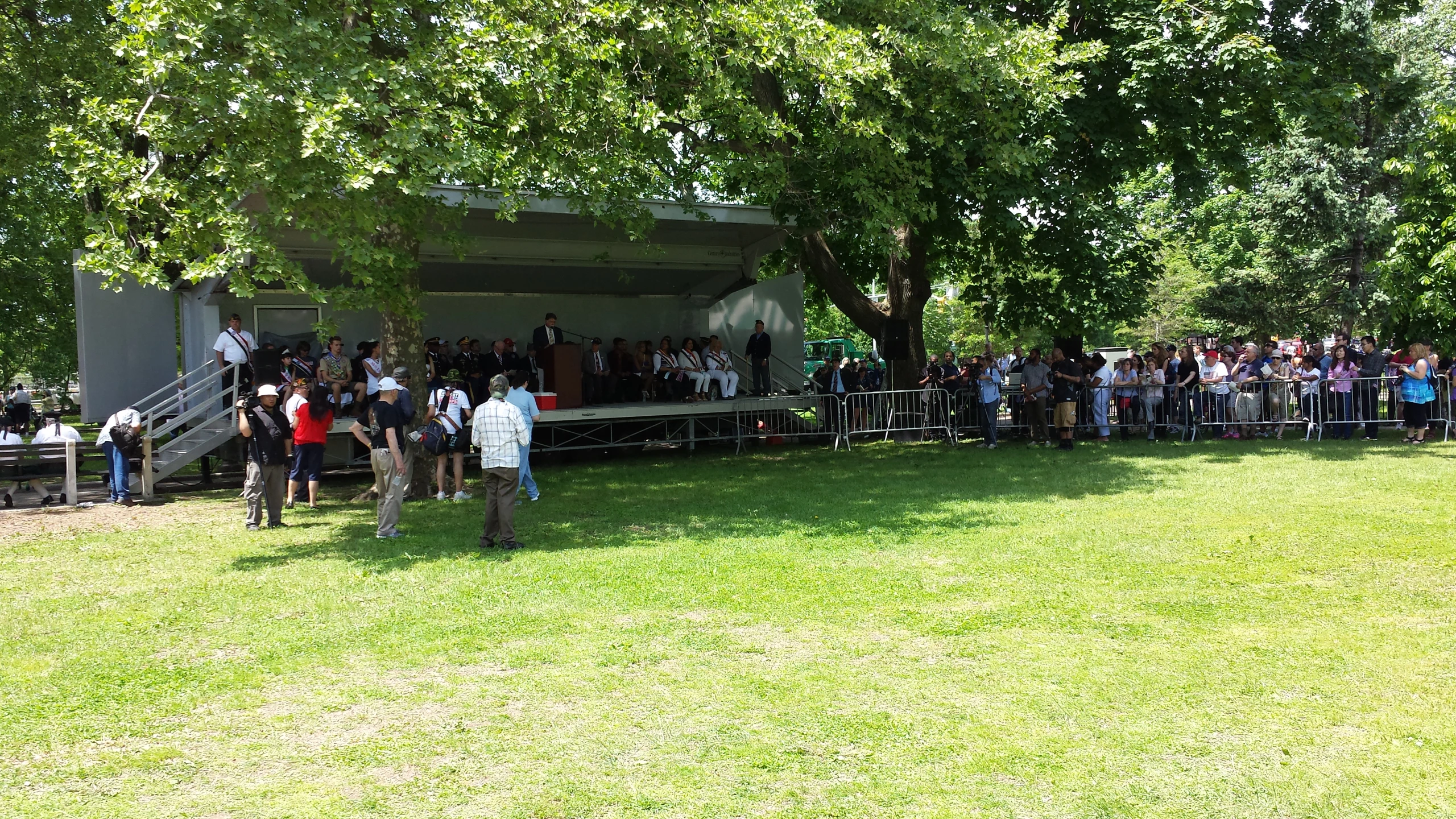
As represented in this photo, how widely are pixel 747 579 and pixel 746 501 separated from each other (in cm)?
473

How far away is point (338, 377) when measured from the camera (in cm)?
1712

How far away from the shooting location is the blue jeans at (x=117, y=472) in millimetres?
14805

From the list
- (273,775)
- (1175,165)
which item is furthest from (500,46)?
(1175,165)

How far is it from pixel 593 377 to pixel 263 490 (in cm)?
890

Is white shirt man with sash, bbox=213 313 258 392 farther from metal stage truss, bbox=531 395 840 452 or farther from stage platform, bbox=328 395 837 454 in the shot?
metal stage truss, bbox=531 395 840 452

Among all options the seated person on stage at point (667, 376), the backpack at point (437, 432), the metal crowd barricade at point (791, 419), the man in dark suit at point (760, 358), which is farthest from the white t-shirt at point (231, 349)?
the man in dark suit at point (760, 358)

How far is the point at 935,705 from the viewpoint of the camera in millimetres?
5367

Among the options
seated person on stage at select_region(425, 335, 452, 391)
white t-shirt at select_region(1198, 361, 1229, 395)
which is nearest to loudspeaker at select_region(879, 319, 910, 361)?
white t-shirt at select_region(1198, 361, 1229, 395)

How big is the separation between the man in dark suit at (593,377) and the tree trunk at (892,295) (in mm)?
4707

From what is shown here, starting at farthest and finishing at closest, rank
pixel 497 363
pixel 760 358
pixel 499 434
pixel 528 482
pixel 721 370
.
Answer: pixel 721 370
pixel 760 358
pixel 497 363
pixel 528 482
pixel 499 434

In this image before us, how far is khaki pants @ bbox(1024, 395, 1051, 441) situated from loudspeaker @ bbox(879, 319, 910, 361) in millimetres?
2794

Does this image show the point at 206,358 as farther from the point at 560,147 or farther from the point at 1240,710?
the point at 1240,710

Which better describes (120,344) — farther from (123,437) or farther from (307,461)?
(307,461)

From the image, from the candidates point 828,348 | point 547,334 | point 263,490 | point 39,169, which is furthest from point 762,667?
point 828,348
